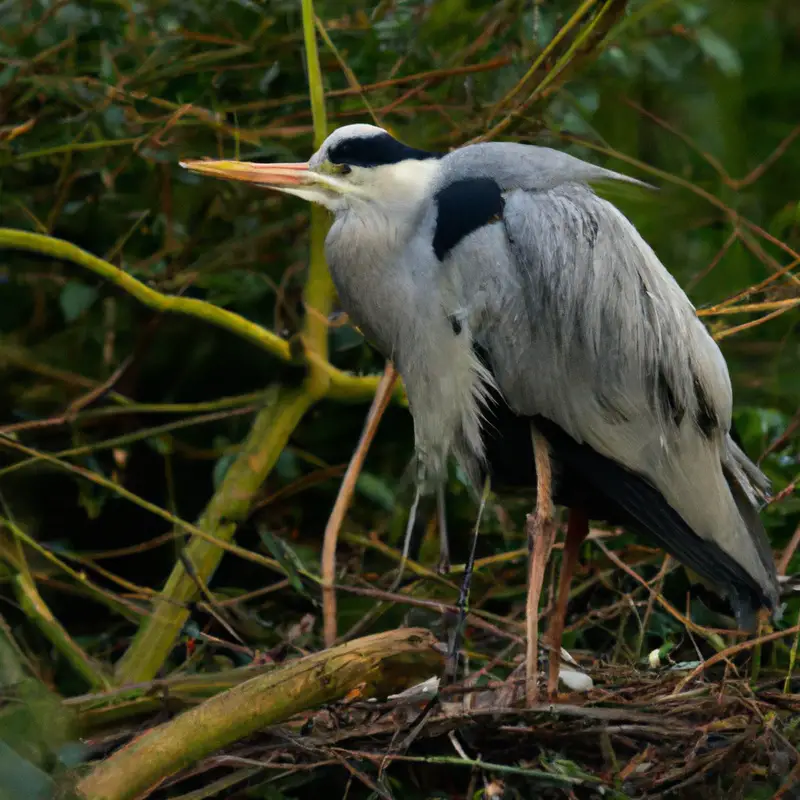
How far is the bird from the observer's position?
187cm

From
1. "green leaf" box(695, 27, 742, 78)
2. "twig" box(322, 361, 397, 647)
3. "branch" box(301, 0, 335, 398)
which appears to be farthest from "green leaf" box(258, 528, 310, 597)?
"green leaf" box(695, 27, 742, 78)

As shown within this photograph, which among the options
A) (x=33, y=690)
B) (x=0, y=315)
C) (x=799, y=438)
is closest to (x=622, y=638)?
(x=799, y=438)

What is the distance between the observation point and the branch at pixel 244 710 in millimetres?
1472

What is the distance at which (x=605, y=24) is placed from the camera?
2.04m

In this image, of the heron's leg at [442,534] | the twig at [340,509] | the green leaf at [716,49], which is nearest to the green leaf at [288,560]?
the twig at [340,509]

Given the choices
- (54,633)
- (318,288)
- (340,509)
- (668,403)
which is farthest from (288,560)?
(668,403)

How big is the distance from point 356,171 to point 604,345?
1.44 ft

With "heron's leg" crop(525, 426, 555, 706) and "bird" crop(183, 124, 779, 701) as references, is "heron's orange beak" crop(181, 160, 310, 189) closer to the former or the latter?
"bird" crop(183, 124, 779, 701)

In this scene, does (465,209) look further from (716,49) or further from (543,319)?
(716,49)

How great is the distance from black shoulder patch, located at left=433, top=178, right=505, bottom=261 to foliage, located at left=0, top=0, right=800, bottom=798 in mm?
304

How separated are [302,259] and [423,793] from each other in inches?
42.4

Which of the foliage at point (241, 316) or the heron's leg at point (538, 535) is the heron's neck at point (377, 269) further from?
the heron's leg at point (538, 535)

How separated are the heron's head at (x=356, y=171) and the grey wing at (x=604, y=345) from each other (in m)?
0.15

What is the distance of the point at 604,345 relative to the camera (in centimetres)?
190
